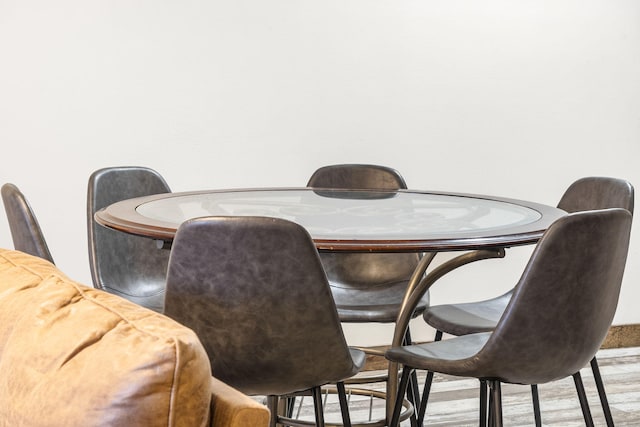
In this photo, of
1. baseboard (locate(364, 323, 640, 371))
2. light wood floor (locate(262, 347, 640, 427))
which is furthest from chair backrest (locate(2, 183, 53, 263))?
baseboard (locate(364, 323, 640, 371))

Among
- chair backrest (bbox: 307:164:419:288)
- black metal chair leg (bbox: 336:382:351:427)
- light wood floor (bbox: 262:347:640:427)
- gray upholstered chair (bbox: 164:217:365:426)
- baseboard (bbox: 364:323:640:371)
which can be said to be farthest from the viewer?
baseboard (bbox: 364:323:640:371)

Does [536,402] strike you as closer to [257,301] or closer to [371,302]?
[371,302]

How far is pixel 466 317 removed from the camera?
2715 millimetres

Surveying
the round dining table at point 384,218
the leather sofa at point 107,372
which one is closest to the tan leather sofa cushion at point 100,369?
the leather sofa at point 107,372

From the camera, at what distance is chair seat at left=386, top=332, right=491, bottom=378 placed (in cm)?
204

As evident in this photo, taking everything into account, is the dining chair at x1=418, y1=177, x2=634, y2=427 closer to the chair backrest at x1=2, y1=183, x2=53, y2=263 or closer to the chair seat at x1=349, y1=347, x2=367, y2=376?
the chair seat at x1=349, y1=347, x2=367, y2=376

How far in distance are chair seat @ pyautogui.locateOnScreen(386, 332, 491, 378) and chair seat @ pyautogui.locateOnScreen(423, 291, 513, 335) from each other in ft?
0.85

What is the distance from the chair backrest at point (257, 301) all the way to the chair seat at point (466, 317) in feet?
2.40

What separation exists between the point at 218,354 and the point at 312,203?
0.87m

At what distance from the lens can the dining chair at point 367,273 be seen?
277 centimetres

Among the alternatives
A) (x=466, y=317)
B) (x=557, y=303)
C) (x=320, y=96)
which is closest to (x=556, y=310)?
(x=557, y=303)

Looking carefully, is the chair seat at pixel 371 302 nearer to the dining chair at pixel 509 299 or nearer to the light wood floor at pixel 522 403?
the dining chair at pixel 509 299

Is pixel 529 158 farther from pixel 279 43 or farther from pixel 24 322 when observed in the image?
pixel 24 322

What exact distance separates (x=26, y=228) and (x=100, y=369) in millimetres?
1535
